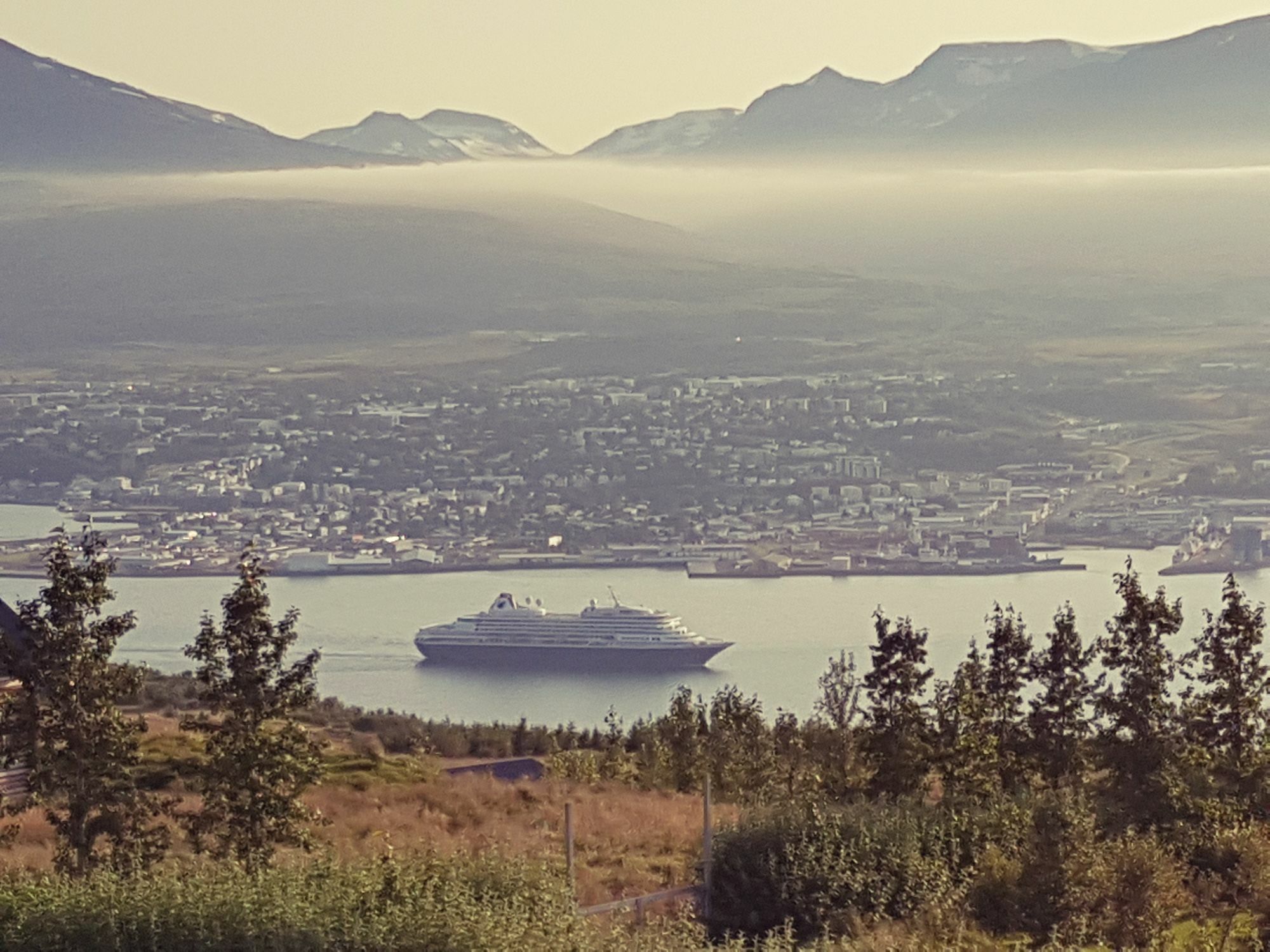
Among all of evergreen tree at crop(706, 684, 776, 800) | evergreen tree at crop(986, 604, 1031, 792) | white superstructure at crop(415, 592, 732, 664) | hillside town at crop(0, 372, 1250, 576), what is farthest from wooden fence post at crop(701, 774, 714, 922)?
hillside town at crop(0, 372, 1250, 576)

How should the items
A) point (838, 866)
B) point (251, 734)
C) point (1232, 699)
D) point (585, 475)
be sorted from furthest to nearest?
point (585, 475), point (1232, 699), point (251, 734), point (838, 866)

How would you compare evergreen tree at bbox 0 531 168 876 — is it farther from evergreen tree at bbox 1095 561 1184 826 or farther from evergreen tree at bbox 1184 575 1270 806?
evergreen tree at bbox 1184 575 1270 806

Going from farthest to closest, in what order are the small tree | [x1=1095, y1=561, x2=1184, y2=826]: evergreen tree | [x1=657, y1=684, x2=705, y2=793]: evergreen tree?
[x1=657, y1=684, x2=705, y2=793]: evergreen tree < [x1=1095, y1=561, x2=1184, y2=826]: evergreen tree < the small tree

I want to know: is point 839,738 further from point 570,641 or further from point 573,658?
point 570,641

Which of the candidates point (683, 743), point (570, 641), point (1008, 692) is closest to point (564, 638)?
point (570, 641)

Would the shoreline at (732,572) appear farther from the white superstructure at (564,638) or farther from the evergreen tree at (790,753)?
the evergreen tree at (790,753)

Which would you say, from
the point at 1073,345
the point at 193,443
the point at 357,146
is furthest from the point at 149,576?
the point at 357,146
